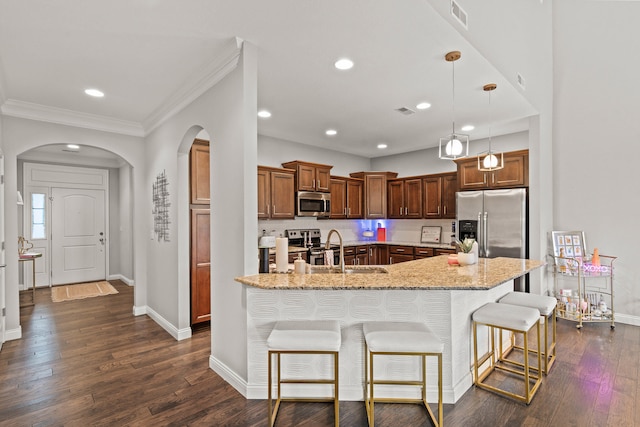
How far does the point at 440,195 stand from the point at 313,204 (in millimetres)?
2375

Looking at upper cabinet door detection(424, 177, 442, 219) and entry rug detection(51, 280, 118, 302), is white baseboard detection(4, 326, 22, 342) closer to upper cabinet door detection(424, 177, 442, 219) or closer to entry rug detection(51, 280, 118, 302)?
entry rug detection(51, 280, 118, 302)

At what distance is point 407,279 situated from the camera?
2490 millimetres

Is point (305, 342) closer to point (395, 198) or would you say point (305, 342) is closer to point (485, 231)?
point (485, 231)

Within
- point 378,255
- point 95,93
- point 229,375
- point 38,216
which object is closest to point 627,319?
point 378,255

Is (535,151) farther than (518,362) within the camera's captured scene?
Yes

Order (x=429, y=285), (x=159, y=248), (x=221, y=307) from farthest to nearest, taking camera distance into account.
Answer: (x=159, y=248) → (x=221, y=307) → (x=429, y=285)

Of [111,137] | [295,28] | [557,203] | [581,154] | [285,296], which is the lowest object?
[285,296]

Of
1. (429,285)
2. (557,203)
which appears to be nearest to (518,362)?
(429,285)

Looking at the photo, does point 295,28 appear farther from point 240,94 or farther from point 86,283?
point 86,283

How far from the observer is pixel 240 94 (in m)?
2.63

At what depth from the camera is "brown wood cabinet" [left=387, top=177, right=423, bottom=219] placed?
642cm

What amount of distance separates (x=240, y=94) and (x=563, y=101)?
460cm

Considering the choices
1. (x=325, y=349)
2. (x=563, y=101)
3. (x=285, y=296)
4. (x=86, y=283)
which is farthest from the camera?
(x=86, y=283)

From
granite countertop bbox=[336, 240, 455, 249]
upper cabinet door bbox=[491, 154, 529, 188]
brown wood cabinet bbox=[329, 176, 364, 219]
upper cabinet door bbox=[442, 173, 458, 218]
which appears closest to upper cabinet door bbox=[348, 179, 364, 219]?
brown wood cabinet bbox=[329, 176, 364, 219]
